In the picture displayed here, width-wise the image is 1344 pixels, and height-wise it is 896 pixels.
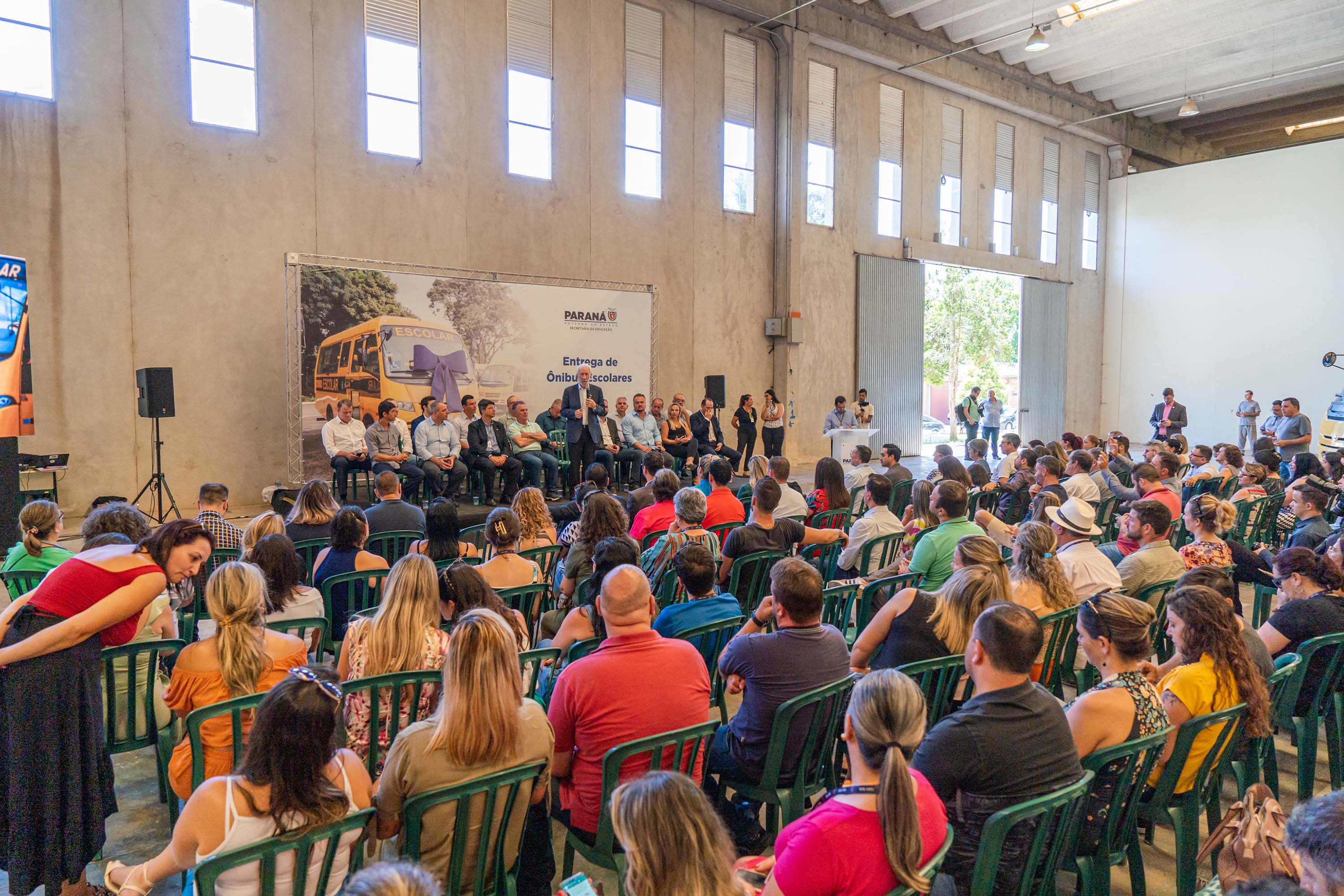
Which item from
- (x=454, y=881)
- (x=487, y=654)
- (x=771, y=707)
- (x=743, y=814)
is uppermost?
(x=487, y=654)

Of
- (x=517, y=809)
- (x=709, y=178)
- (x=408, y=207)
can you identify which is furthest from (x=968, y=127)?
(x=517, y=809)

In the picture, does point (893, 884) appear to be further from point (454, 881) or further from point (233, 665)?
point (233, 665)

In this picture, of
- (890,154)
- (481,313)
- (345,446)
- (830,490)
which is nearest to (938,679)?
(830,490)

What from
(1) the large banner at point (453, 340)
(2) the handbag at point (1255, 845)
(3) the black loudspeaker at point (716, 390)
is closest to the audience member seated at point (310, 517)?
(2) the handbag at point (1255, 845)

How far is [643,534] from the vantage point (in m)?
5.01

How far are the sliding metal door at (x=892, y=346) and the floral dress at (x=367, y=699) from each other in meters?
12.8

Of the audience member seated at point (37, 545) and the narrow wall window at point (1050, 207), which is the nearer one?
the audience member seated at point (37, 545)

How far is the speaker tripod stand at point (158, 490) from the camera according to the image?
7.96 metres

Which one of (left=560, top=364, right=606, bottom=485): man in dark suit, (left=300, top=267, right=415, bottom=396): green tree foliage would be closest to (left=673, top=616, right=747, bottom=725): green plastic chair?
(left=560, top=364, right=606, bottom=485): man in dark suit

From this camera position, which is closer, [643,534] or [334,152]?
[643,534]

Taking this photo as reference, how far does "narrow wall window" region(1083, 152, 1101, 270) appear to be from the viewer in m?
19.4

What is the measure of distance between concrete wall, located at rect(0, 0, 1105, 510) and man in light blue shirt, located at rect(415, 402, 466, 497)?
168 cm

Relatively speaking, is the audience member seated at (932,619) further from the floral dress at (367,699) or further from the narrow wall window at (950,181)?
the narrow wall window at (950,181)

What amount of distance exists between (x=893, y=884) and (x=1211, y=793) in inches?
64.0
